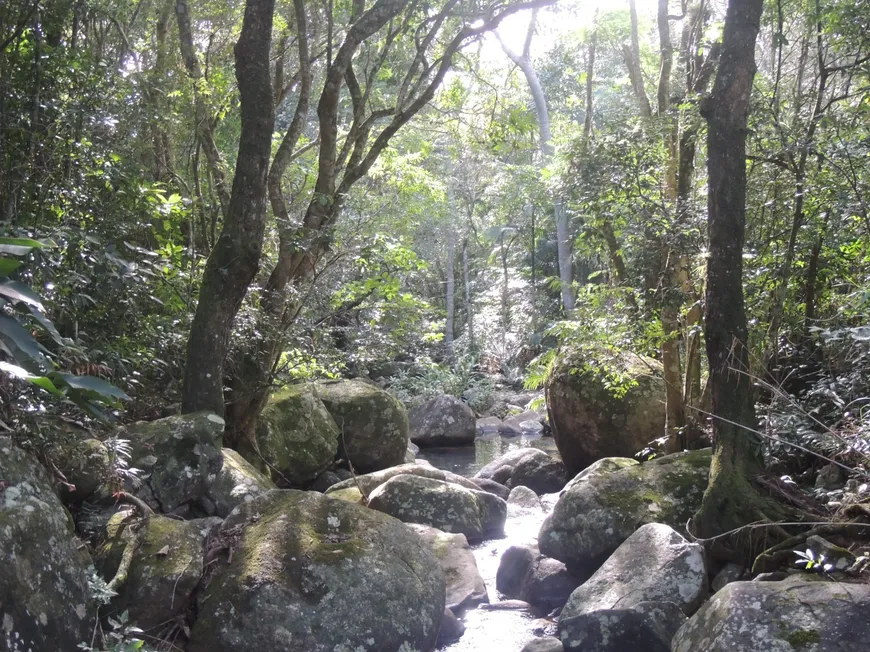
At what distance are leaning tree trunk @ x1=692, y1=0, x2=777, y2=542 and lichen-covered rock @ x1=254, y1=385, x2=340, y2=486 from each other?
563 cm

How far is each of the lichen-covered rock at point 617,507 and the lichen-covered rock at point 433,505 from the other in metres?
1.50

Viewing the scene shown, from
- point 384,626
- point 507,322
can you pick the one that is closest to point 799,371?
point 384,626

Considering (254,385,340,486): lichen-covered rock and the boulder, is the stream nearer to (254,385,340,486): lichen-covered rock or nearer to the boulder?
the boulder

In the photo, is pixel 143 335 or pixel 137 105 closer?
pixel 143 335

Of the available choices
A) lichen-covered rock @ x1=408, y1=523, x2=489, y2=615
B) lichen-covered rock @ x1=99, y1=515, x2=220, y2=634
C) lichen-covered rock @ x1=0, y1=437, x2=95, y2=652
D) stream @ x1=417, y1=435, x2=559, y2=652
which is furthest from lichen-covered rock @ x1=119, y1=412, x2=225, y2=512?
stream @ x1=417, y1=435, x2=559, y2=652

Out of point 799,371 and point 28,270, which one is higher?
point 28,270

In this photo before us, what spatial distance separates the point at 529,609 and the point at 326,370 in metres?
4.10

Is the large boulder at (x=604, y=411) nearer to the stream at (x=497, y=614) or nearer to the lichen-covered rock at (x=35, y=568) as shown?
the stream at (x=497, y=614)

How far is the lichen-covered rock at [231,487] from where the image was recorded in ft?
21.5

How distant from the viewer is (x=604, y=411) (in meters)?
11.1

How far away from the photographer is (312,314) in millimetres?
9477

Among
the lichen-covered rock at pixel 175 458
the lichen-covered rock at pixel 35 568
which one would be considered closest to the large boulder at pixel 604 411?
the lichen-covered rock at pixel 175 458

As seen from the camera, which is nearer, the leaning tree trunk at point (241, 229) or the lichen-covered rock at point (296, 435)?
the leaning tree trunk at point (241, 229)

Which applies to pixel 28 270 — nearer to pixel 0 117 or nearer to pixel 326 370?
pixel 0 117
